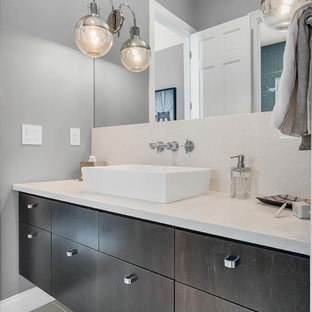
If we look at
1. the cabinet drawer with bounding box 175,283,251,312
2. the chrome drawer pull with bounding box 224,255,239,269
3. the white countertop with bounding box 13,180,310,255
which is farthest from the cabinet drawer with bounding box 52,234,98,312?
the chrome drawer pull with bounding box 224,255,239,269

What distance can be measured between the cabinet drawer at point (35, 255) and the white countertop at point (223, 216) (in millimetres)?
319

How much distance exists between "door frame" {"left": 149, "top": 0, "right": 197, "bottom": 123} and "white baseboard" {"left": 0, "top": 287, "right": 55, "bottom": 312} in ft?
4.12

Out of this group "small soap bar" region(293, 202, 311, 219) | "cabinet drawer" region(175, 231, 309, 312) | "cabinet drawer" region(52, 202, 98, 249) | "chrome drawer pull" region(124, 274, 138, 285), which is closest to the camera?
"cabinet drawer" region(175, 231, 309, 312)

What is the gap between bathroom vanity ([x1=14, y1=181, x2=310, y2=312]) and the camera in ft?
1.99

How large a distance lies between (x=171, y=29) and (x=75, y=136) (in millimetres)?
910

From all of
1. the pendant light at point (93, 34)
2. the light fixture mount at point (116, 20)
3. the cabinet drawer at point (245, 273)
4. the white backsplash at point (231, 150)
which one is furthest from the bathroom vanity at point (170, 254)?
the light fixture mount at point (116, 20)

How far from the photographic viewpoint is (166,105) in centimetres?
154

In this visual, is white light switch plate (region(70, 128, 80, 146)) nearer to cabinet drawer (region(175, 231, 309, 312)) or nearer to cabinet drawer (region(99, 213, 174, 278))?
cabinet drawer (region(99, 213, 174, 278))

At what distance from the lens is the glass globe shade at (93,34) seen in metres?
1.42

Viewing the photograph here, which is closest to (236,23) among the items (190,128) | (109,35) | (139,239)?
(190,128)

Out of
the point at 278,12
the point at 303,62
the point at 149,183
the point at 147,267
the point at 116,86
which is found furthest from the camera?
the point at 116,86

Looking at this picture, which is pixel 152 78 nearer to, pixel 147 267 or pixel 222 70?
pixel 222 70

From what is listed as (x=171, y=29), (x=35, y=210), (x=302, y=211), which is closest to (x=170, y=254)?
(x=302, y=211)

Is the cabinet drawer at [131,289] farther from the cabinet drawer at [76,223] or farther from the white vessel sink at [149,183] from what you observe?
the white vessel sink at [149,183]
